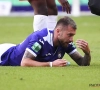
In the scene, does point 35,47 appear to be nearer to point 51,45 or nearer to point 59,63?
point 51,45

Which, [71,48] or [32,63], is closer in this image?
[32,63]

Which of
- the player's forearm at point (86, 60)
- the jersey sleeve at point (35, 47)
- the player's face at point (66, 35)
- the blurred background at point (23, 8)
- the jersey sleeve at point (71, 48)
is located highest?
the player's face at point (66, 35)

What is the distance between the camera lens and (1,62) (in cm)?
866

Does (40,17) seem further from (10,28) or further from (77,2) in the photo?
(77,2)

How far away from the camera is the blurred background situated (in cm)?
2356

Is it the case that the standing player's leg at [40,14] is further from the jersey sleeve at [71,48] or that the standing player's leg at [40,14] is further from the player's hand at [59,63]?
the player's hand at [59,63]

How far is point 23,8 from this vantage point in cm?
2494

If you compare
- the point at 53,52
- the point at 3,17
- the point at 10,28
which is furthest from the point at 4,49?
the point at 3,17

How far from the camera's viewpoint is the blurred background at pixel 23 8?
23.6m

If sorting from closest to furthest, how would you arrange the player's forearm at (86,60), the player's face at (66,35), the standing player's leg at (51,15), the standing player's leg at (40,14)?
the player's face at (66,35) < the player's forearm at (86,60) < the standing player's leg at (40,14) < the standing player's leg at (51,15)
